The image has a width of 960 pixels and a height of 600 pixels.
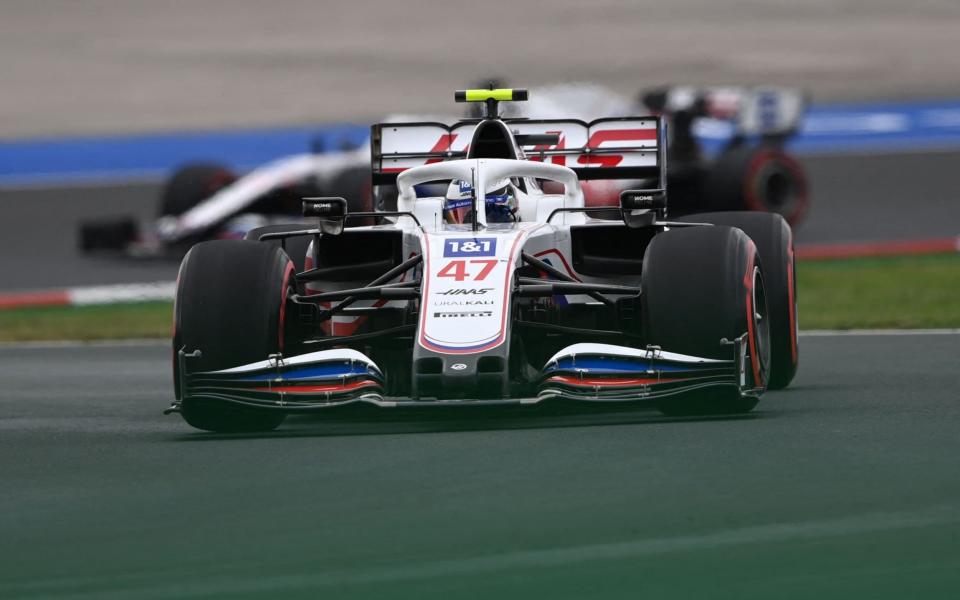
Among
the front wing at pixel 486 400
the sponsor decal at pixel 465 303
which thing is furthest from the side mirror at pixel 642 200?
the sponsor decal at pixel 465 303

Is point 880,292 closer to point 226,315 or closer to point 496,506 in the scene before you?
point 226,315

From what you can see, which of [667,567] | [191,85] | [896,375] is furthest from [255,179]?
[667,567]

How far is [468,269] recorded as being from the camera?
823 cm

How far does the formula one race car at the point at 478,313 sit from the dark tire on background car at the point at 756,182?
1168 centimetres

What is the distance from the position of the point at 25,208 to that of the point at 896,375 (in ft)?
60.4

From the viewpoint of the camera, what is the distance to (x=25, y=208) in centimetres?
2642

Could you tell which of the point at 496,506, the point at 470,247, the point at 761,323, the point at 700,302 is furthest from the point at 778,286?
the point at 496,506

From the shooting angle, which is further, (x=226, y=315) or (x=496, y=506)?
(x=226, y=315)

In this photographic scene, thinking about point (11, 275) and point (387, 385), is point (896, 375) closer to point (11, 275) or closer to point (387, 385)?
point (387, 385)

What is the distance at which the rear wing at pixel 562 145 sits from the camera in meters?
10.8

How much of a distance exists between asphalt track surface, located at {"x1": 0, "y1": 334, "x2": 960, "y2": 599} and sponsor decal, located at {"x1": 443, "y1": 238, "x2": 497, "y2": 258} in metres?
0.81

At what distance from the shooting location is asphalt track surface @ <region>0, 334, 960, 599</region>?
4957mm

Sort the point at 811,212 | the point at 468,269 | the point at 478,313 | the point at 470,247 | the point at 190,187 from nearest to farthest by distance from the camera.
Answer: the point at 478,313, the point at 468,269, the point at 470,247, the point at 190,187, the point at 811,212

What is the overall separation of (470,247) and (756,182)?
44.1 feet
